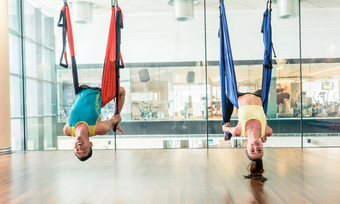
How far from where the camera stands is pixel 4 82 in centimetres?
546

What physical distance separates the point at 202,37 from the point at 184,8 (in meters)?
0.68

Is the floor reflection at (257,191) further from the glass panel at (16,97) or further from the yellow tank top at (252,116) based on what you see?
the glass panel at (16,97)

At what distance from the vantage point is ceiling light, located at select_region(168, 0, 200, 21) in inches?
233

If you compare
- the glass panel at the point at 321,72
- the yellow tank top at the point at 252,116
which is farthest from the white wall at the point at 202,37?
the yellow tank top at the point at 252,116

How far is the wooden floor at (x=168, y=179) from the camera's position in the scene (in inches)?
106

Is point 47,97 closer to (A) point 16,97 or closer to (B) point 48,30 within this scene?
(A) point 16,97

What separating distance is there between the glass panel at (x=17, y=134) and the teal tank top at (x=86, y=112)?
3825mm

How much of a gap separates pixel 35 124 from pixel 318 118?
595 centimetres

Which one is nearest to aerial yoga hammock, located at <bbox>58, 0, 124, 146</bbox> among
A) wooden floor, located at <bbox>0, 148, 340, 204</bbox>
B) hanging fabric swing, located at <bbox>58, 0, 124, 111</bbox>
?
hanging fabric swing, located at <bbox>58, 0, 124, 111</bbox>

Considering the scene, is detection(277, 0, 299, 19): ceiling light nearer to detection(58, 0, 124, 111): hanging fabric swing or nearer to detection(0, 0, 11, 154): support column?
detection(58, 0, 124, 111): hanging fabric swing

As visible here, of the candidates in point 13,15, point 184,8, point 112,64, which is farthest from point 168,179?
point 13,15

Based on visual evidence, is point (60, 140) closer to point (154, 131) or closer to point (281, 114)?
point (154, 131)

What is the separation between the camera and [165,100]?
6.07 meters

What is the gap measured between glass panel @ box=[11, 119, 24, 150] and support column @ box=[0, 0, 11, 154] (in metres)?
0.57
